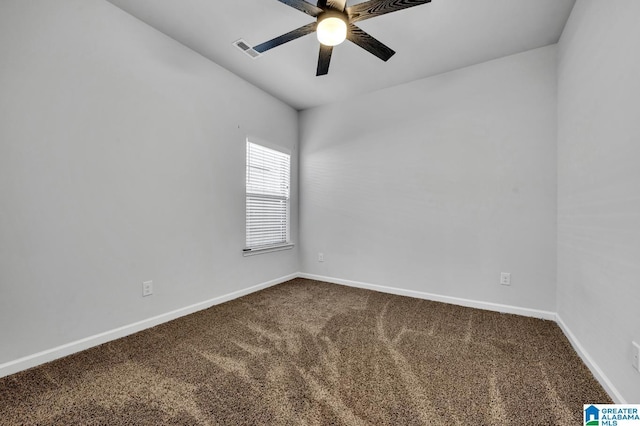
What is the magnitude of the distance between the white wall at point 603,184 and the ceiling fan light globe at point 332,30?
1.46 metres

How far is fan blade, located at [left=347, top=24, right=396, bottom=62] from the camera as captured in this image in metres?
1.84

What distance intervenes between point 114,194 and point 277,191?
192 cm

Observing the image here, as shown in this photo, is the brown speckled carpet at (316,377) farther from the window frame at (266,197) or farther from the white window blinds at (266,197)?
the white window blinds at (266,197)

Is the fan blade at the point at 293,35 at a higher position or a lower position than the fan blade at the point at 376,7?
lower

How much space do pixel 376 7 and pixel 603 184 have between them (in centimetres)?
170

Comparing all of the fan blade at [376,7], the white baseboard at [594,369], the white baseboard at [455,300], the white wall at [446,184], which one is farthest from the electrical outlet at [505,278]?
the fan blade at [376,7]

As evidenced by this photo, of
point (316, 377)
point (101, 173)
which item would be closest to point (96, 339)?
point (101, 173)

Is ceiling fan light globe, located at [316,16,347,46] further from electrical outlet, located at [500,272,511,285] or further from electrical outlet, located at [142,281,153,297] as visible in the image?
electrical outlet, located at [500,272,511,285]

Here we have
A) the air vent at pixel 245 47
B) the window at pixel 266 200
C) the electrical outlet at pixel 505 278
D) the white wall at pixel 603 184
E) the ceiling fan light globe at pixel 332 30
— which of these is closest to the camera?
the white wall at pixel 603 184

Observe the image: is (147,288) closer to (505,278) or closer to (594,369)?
(594,369)

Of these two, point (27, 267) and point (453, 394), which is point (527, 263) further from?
point (27, 267)

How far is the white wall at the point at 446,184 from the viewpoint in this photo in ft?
8.21

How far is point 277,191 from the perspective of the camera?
12.1 feet

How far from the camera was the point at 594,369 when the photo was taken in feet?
5.18
